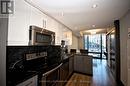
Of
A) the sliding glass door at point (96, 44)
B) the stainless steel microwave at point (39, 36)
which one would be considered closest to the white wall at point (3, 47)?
the stainless steel microwave at point (39, 36)

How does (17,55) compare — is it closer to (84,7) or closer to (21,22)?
(21,22)

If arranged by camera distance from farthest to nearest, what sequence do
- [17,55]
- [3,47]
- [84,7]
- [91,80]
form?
[91,80] < [84,7] < [17,55] < [3,47]

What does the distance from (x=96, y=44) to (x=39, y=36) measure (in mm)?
8684

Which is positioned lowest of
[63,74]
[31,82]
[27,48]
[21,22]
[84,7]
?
[63,74]

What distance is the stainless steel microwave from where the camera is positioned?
93.6 inches

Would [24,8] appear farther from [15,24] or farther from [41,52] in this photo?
[41,52]

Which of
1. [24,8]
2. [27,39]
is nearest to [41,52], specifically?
[27,39]

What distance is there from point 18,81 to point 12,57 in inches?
21.6

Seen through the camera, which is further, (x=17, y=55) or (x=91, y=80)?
(x=91, y=80)

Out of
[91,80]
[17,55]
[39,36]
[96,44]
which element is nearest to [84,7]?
[39,36]

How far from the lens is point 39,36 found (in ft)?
8.87

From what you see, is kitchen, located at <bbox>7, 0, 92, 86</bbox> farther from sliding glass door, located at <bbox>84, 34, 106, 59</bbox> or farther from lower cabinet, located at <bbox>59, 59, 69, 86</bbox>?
sliding glass door, located at <bbox>84, 34, 106, 59</bbox>

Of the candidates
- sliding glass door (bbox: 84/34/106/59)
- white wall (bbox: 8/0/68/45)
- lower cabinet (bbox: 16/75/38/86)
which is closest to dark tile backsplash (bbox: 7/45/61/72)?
white wall (bbox: 8/0/68/45)

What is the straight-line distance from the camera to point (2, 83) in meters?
1.50
